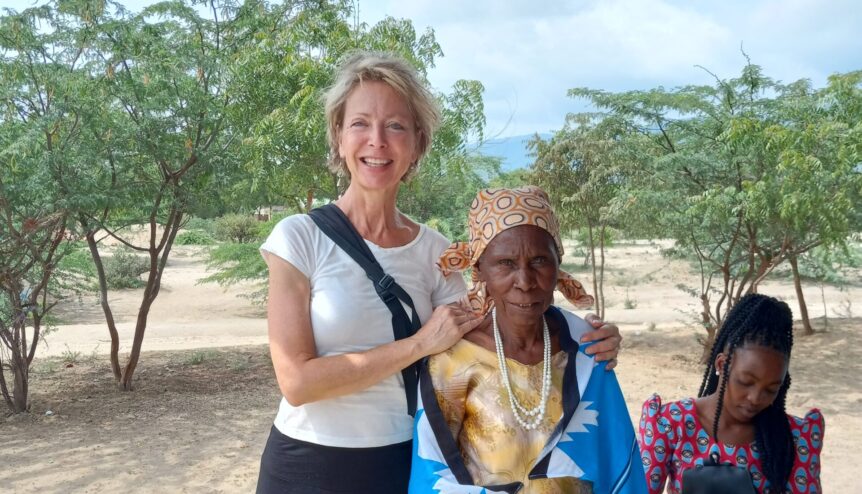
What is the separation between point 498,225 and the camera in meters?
1.75

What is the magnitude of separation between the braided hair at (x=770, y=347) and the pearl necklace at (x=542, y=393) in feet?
2.13

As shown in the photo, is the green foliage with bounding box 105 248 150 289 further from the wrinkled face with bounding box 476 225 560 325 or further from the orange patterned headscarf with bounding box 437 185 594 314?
the wrinkled face with bounding box 476 225 560 325

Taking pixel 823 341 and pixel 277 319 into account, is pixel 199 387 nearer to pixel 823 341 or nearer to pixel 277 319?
pixel 277 319

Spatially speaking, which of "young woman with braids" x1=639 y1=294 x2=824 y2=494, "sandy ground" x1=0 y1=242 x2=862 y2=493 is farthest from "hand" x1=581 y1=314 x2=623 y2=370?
"sandy ground" x1=0 y1=242 x2=862 y2=493

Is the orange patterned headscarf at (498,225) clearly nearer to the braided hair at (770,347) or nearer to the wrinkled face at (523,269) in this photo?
the wrinkled face at (523,269)

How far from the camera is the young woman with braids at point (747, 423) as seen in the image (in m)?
2.01

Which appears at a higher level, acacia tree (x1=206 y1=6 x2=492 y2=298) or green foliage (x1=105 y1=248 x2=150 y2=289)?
acacia tree (x1=206 y1=6 x2=492 y2=298)

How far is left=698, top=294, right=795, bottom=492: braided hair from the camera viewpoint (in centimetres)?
201

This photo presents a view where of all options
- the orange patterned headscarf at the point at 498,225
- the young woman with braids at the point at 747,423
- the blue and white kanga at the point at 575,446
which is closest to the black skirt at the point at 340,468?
the blue and white kanga at the point at 575,446

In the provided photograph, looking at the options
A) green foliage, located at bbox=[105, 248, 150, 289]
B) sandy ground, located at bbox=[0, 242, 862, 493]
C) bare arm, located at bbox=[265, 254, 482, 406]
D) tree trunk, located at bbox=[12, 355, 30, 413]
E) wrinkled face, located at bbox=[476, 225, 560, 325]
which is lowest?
sandy ground, located at bbox=[0, 242, 862, 493]

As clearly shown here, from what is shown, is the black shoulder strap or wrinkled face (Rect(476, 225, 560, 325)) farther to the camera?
the black shoulder strap

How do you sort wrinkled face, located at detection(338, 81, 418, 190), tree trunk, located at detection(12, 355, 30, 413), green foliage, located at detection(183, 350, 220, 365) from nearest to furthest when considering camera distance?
wrinkled face, located at detection(338, 81, 418, 190) → tree trunk, located at detection(12, 355, 30, 413) → green foliage, located at detection(183, 350, 220, 365)

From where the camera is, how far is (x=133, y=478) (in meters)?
5.41

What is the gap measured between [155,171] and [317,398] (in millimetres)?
6947
